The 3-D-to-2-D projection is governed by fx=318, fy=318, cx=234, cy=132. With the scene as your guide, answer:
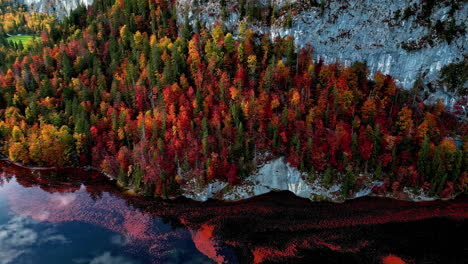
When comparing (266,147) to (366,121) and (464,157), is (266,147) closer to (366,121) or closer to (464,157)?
(366,121)

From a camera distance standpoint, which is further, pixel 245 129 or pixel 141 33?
pixel 141 33

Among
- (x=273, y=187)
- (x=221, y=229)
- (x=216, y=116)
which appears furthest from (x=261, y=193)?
(x=216, y=116)

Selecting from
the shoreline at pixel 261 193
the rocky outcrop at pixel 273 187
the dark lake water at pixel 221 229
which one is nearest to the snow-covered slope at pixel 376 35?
the shoreline at pixel 261 193

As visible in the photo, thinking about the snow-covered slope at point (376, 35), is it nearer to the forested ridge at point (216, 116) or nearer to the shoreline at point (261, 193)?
the forested ridge at point (216, 116)

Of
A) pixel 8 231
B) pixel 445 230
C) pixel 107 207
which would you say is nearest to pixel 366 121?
pixel 445 230

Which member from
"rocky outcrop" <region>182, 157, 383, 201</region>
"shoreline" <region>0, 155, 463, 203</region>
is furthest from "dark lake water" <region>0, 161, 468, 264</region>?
"rocky outcrop" <region>182, 157, 383, 201</region>

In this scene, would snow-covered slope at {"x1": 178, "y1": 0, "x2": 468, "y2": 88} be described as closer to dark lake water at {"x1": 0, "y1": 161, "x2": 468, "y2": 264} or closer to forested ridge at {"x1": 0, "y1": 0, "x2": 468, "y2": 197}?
forested ridge at {"x1": 0, "y1": 0, "x2": 468, "y2": 197}
